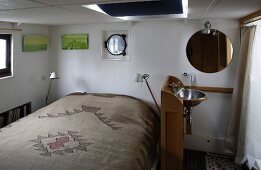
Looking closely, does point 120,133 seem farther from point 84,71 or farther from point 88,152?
point 84,71

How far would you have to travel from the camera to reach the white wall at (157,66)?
10.1 feet

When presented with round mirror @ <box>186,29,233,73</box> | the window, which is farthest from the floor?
the window

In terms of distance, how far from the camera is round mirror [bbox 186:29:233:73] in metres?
3.00

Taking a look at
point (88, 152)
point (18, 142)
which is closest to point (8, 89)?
point (18, 142)

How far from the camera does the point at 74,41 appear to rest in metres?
3.72

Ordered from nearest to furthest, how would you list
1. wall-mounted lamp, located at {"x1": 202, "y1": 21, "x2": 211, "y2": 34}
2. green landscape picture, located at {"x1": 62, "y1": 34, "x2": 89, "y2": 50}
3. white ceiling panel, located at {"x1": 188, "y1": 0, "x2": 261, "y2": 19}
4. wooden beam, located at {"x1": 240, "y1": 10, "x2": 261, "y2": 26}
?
1. white ceiling panel, located at {"x1": 188, "y1": 0, "x2": 261, "y2": 19}
2. wooden beam, located at {"x1": 240, "y1": 10, "x2": 261, "y2": 26}
3. wall-mounted lamp, located at {"x1": 202, "y1": 21, "x2": 211, "y2": 34}
4. green landscape picture, located at {"x1": 62, "y1": 34, "x2": 89, "y2": 50}

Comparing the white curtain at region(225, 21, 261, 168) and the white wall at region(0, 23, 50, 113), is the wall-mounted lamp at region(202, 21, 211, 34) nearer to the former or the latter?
the white curtain at region(225, 21, 261, 168)

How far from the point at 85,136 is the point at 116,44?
170cm

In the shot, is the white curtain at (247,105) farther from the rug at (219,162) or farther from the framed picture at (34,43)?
the framed picture at (34,43)

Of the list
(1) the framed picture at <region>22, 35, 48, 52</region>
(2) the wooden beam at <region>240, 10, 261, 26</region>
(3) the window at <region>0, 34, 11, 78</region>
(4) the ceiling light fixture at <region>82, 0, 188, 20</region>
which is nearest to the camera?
(4) the ceiling light fixture at <region>82, 0, 188, 20</region>

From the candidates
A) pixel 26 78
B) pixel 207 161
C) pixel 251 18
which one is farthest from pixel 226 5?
pixel 26 78

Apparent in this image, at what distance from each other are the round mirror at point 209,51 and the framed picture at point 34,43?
8.14 feet

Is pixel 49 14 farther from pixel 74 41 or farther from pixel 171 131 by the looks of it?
pixel 171 131

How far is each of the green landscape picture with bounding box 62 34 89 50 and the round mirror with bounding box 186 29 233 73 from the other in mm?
1746
